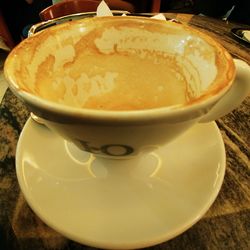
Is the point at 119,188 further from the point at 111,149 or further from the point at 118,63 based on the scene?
the point at 118,63

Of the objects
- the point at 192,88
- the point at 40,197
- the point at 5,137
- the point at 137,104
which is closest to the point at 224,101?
the point at 192,88

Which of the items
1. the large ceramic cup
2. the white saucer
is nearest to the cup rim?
the large ceramic cup

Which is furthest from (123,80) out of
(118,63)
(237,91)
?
(237,91)

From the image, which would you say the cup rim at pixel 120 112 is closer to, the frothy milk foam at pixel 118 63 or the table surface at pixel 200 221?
the frothy milk foam at pixel 118 63

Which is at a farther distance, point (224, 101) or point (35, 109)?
point (224, 101)

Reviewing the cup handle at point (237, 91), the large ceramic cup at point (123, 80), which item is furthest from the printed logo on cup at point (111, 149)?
the cup handle at point (237, 91)

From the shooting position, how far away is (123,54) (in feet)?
1.48

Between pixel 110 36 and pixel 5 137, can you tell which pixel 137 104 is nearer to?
pixel 110 36

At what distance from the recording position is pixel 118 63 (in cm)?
46

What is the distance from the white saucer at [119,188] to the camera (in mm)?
302

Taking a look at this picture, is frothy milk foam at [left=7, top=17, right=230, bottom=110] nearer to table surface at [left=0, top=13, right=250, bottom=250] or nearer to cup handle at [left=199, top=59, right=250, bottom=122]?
cup handle at [left=199, top=59, right=250, bottom=122]

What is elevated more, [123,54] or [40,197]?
[123,54]

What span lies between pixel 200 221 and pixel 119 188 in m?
0.12

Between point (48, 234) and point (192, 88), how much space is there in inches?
11.4
